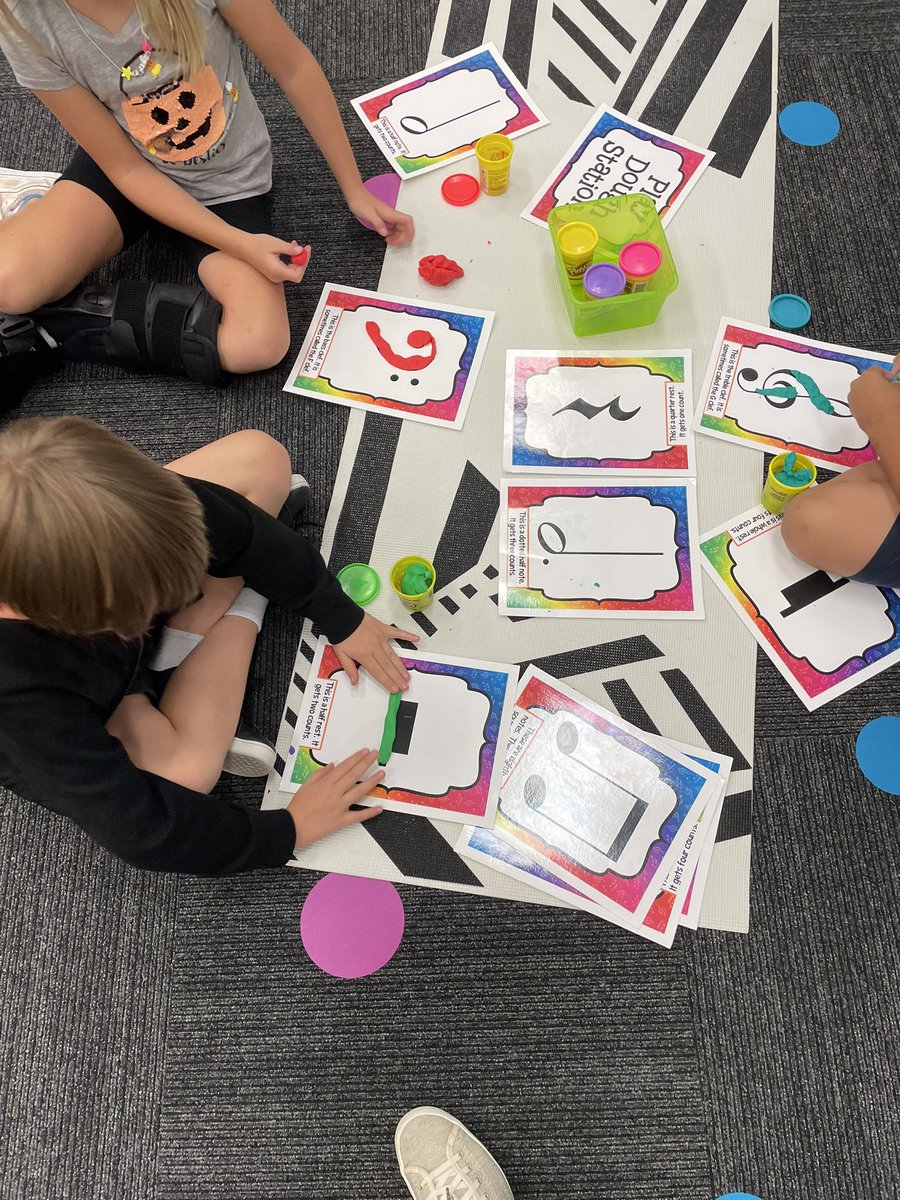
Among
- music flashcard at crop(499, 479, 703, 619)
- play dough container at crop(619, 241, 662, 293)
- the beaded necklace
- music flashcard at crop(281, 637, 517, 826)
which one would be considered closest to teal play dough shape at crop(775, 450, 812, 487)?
music flashcard at crop(499, 479, 703, 619)

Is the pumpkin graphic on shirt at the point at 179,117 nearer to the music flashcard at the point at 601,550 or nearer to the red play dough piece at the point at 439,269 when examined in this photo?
the red play dough piece at the point at 439,269

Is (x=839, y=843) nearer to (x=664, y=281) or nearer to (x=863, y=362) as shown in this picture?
(x=863, y=362)

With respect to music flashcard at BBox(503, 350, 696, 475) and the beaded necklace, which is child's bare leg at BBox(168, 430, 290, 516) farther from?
the beaded necklace

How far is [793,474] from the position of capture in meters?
1.19

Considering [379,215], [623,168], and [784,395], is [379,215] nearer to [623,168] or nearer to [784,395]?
[623,168]

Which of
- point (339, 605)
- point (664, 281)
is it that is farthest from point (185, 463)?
point (664, 281)

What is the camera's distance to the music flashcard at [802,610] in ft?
3.84

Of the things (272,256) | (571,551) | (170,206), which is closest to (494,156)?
(272,256)

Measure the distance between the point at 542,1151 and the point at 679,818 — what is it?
0.44 meters

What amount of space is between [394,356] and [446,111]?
49cm

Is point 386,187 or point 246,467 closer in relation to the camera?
point 246,467

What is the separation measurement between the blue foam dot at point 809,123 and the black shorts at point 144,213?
0.89m

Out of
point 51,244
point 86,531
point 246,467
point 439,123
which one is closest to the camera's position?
point 86,531

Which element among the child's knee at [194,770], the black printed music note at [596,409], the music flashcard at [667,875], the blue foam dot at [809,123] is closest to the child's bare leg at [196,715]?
the child's knee at [194,770]
